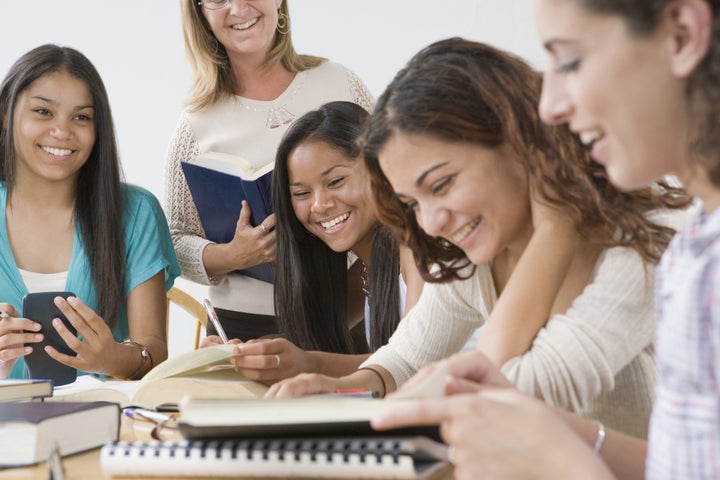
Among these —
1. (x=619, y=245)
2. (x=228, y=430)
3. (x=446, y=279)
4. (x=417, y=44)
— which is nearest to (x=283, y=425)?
(x=228, y=430)

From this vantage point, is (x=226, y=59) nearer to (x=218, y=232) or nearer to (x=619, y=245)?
(x=218, y=232)

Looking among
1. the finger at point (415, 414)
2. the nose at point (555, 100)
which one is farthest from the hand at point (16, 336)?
the nose at point (555, 100)

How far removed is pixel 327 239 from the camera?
2.14 m

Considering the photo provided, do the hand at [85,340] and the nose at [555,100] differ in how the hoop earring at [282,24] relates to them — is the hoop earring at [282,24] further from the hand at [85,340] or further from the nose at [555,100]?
the nose at [555,100]

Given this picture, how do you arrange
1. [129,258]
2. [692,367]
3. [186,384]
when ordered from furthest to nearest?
[129,258] → [186,384] → [692,367]

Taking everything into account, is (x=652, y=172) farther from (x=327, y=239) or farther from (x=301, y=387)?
(x=327, y=239)

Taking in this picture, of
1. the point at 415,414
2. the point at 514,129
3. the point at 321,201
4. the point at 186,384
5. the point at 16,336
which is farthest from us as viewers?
the point at 321,201

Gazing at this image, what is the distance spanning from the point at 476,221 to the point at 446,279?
0.19 metres

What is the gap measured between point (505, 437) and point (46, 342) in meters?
1.32

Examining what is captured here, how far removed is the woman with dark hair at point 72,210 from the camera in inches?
91.0

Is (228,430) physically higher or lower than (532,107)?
lower

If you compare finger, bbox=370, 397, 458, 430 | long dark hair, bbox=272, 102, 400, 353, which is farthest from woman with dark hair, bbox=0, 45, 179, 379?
finger, bbox=370, 397, 458, 430

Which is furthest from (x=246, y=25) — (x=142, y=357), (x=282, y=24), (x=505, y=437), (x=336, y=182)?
(x=505, y=437)

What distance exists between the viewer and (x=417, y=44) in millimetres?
3652
